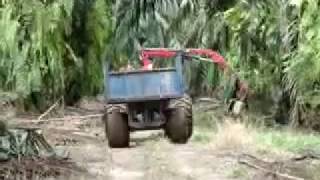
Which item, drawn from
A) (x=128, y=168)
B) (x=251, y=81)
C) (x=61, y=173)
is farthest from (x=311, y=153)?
(x=251, y=81)

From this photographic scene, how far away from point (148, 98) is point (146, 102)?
21cm

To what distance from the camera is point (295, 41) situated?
1541 cm

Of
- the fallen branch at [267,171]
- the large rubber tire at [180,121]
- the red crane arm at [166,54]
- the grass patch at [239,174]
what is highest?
the red crane arm at [166,54]

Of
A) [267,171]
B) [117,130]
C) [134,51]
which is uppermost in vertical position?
[134,51]

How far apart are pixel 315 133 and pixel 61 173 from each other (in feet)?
27.6

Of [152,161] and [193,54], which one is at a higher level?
[193,54]

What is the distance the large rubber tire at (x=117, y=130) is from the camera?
11.9m

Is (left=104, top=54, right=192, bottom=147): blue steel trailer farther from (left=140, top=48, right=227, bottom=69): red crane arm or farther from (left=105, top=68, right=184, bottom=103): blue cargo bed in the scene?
(left=140, top=48, right=227, bottom=69): red crane arm

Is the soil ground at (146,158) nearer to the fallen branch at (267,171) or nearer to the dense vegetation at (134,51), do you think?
the fallen branch at (267,171)

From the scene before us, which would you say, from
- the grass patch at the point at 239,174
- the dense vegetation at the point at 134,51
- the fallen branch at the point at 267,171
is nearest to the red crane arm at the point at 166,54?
the dense vegetation at the point at 134,51

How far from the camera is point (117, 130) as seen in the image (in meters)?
11.9

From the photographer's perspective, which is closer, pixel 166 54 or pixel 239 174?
pixel 239 174

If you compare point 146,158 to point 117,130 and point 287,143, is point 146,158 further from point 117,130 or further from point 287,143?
point 287,143

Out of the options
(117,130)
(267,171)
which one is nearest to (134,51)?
(117,130)
